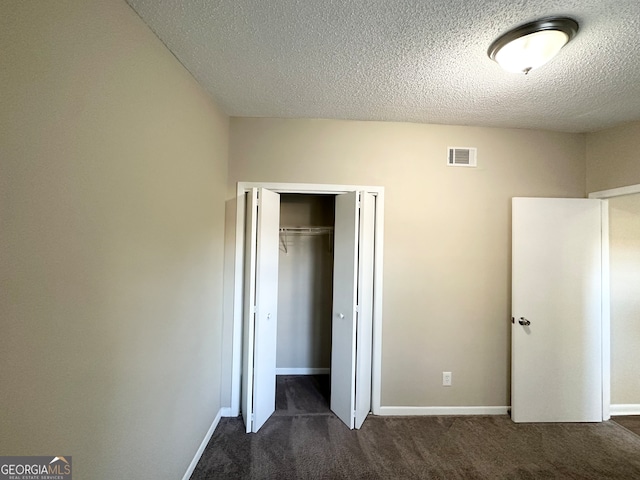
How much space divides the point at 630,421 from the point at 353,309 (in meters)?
2.79

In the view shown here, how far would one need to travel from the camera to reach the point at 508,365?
2.63 metres

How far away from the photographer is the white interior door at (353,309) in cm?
241

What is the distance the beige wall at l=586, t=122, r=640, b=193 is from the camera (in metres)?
2.34

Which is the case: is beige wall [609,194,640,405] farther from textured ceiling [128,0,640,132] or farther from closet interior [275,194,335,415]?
closet interior [275,194,335,415]

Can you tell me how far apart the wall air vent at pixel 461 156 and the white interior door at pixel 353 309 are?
2.75 feet

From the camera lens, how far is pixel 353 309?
2.41m

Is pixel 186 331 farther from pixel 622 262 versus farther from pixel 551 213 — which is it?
pixel 622 262

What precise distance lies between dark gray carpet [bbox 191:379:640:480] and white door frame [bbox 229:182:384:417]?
0.38 metres

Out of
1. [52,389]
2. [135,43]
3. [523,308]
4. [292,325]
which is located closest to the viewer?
[52,389]

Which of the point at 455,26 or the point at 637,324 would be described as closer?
the point at 455,26

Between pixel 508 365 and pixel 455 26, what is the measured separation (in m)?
2.81

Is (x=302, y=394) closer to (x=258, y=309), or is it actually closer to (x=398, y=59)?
(x=258, y=309)

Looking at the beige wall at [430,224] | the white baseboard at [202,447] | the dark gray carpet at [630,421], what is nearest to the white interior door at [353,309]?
the beige wall at [430,224]

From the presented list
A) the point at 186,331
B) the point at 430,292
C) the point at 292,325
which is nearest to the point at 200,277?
the point at 186,331
